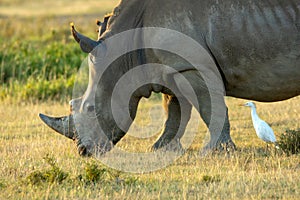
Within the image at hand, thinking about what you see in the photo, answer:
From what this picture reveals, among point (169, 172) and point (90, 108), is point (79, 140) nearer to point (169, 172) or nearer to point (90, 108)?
point (90, 108)

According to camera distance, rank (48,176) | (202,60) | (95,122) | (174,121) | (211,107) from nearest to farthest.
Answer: (48,176), (202,60), (211,107), (95,122), (174,121)

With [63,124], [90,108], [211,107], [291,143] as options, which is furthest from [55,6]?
[291,143]

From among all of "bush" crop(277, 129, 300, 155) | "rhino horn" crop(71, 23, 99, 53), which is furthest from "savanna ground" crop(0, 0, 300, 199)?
"rhino horn" crop(71, 23, 99, 53)

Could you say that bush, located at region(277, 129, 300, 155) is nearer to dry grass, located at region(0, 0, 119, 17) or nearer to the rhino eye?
the rhino eye

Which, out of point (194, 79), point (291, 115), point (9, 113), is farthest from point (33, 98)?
point (194, 79)

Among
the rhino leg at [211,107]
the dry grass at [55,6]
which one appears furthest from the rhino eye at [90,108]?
the dry grass at [55,6]

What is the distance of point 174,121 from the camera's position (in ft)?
36.9

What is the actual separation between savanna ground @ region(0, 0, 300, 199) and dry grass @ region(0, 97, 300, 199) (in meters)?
0.01

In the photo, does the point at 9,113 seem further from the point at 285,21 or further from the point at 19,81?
the point at 285,21

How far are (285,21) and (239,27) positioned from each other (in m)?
0.57

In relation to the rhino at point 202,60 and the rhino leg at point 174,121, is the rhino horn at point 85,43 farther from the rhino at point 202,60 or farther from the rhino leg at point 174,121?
the rhino leg at point 174,121

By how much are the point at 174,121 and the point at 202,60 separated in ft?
5.13

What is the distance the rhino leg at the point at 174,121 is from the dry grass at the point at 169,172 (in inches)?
11.0

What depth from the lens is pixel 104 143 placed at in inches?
405
